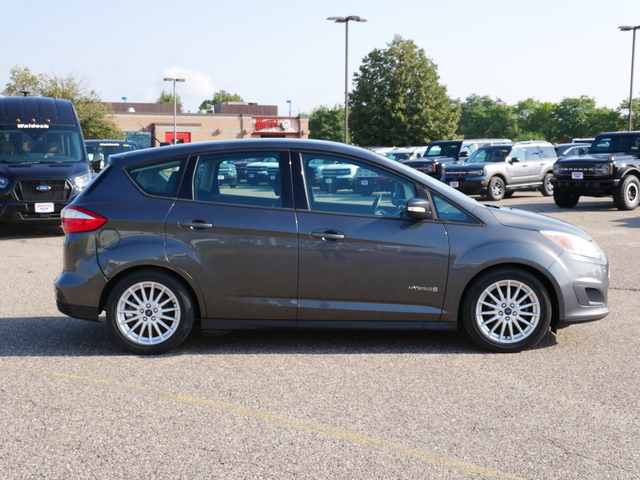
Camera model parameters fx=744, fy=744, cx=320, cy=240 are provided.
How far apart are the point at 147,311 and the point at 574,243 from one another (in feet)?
10.9

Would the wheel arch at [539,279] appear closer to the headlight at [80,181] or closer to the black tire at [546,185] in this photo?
the headlight at [80,181]

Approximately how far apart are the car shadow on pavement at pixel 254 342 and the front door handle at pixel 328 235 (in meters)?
0.90

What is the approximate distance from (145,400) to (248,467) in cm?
126

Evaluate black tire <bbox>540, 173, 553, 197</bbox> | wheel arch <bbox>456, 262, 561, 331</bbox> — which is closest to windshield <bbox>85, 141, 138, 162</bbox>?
black tire <bbox>540, 173, 553, 197</bbox>

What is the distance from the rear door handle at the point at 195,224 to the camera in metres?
5.57

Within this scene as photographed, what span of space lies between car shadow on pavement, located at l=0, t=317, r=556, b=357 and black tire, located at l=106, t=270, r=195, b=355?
21 centimetres

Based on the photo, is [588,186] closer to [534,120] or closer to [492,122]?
[534,120]

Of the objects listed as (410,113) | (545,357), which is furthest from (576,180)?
(410,113)

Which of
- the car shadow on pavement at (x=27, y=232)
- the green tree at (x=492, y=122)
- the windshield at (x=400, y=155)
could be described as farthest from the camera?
the green tree at (x=492, y=122)

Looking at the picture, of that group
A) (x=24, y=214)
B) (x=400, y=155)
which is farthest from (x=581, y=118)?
(x=24, y=214)

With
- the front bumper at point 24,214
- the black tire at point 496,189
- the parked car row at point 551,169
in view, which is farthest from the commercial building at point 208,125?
the front bumper at point 24,214

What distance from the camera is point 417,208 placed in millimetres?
5480

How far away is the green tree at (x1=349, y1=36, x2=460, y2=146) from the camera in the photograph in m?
70.5

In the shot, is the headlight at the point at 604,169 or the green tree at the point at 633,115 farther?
the green tree at the point at 633,115
